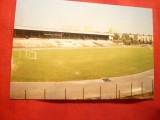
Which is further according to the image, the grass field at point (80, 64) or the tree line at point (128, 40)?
the tree line at point (128, 40)

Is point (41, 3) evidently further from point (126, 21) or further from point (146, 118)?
point (146, 118)

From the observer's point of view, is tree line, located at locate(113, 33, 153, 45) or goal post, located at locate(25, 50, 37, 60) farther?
tree line, located at locate(113, 33, 153, 45)

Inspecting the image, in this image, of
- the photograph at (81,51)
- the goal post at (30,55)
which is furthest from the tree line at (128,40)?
the goal post at (30,55)

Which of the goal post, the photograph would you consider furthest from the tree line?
the goal post

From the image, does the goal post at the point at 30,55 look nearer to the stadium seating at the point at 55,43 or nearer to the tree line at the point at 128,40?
the stadium seating at the point at 55,43

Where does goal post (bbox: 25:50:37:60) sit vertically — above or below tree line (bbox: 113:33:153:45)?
below

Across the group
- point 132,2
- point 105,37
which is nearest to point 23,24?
point 105,37

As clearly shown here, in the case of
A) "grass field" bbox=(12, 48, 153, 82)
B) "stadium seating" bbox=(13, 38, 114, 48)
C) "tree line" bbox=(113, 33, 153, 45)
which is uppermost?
"tree line" bbox=(113, 33, 153, 45)

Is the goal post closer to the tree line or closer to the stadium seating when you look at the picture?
the stadium seating

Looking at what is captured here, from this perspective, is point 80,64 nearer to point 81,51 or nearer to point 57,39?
point 81,51

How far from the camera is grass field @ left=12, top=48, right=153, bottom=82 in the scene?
4.58 feet

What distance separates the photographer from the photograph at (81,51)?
55.3 inches

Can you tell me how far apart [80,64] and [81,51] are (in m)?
0.10

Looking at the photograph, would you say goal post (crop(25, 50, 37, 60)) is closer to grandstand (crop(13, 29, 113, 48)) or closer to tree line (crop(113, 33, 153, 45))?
grandstand (crop(13, 29, 113, 48))
